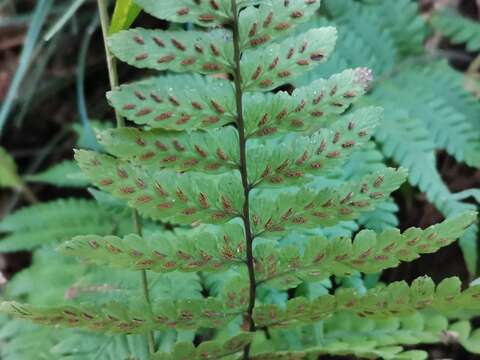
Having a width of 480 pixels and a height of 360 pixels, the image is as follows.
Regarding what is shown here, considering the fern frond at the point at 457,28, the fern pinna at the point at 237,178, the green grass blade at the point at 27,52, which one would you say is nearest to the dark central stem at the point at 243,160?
the fern pinna at the point at 237,178

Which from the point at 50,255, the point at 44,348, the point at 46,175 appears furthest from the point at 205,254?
the point at 46,175

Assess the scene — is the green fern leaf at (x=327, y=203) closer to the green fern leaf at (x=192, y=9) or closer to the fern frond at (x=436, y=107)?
the green fern leaf at (x=192, y=9)

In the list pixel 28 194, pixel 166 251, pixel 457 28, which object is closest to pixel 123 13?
pixel 166 251

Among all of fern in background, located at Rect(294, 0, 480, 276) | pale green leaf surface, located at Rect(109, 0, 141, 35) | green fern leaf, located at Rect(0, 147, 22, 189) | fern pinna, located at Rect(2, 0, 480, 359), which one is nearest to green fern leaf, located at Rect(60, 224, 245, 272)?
fern pinna, located at Rect(2, 0, 480, 359)

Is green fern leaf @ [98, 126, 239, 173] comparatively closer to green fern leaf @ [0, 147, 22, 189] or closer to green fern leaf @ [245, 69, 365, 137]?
A: green fern leaf @ [245, 69, 365, 137]

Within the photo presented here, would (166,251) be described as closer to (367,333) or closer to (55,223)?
(367,333)

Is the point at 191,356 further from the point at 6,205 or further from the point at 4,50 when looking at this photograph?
the point at 4,50
